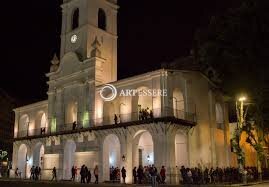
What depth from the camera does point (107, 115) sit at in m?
31.6

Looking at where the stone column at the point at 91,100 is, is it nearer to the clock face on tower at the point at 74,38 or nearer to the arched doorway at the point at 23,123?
the clock face on tower at the point at 74,38

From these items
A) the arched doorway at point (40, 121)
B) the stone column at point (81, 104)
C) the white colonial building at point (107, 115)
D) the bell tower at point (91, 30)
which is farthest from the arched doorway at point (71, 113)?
the arched doorway at point (40, 121)

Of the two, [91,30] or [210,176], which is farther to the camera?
[91,30]

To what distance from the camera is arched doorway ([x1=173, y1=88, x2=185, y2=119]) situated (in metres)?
28.5

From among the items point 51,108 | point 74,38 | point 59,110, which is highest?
point 74,38

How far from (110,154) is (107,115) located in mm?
4310

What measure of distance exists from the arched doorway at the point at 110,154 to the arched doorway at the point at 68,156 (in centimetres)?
405

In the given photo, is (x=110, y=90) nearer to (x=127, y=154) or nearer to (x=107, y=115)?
(x=107, y=115)

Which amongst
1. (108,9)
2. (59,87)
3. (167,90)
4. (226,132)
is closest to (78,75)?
(59,87)

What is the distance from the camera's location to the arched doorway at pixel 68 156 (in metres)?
33.5

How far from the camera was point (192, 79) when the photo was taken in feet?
98.8

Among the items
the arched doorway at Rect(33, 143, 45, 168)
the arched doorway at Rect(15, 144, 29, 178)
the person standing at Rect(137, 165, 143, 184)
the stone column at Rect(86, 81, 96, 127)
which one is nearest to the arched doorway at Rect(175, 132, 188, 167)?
the person standing at Rect(137, 165, 143, 184)

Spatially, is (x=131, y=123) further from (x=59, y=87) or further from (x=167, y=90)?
(x=59, y=87)

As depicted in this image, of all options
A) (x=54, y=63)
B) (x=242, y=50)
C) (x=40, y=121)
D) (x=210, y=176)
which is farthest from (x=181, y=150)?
(x=40, y=121)
